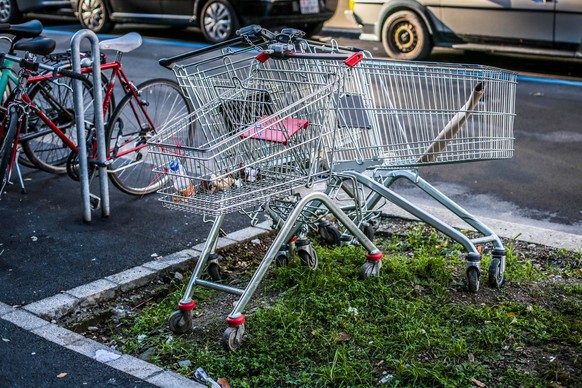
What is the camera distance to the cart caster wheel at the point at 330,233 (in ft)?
17.3

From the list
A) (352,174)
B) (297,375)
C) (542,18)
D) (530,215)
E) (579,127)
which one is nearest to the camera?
(297,375)

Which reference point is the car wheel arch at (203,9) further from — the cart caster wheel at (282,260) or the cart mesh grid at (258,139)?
the cart mesh grid at (258,139)

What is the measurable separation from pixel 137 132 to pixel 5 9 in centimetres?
1144

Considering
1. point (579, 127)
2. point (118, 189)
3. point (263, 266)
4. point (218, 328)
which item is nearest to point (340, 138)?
point (263, 266)

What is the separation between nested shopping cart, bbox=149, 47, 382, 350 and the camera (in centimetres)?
405

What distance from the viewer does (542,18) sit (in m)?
11.0

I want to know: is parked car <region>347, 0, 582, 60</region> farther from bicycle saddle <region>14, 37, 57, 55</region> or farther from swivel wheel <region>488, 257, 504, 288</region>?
swivel wheel <region>488, 257, 504, 288</region>

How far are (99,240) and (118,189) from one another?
3.43 feet

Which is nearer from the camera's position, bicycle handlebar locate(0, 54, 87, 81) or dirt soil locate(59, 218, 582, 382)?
dirt soil locate(59, 218, 582, 382)

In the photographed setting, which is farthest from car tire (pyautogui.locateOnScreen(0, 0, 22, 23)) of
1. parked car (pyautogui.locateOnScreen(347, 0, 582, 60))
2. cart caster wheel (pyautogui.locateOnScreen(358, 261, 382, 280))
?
cart caster wheel (pyautogui.locateOnScreen(358, 261, 382, 280))

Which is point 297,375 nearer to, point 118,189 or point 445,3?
point 118,189

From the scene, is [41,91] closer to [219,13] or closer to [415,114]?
[415,114]

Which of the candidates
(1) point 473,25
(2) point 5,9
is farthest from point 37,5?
(1) point 473,25

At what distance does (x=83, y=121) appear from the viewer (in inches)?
230
